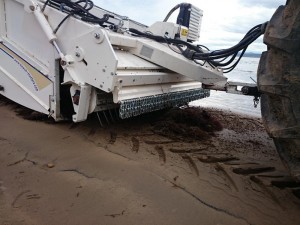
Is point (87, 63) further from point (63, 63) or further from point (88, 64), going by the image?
point (63, 63)

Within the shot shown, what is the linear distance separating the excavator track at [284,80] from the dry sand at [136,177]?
0.62m

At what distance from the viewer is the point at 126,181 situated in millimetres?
2260

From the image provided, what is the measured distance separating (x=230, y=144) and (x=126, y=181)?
1.42 meters

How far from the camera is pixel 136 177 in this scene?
2316 mm

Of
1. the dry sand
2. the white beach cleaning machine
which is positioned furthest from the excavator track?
the white beach cleaning machine

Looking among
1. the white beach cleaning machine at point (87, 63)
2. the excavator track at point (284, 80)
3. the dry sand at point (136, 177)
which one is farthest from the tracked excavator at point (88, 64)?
the excavator track at point (284, 80)

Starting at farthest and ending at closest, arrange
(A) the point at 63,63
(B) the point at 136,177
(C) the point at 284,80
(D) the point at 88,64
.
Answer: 1. (A) the point at 63,63
2. (D) the point at 88,64
3. (B) the point at 136,177
4. (C) the point at 284,80

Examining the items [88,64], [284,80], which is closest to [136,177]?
[88,64]

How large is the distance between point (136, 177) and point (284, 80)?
51.6 inches

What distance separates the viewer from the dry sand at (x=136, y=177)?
1887 millimetres

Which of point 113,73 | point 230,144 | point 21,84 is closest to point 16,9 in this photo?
point 21,84

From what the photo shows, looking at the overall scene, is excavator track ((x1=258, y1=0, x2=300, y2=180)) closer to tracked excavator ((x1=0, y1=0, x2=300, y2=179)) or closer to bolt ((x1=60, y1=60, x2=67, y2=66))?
tracked excavator ((x1=0, y1=0, x2=300, y2=179))

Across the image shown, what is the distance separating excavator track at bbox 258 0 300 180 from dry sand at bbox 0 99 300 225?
62 centimetres

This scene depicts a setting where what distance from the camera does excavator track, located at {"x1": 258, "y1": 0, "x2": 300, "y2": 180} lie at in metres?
1.48
